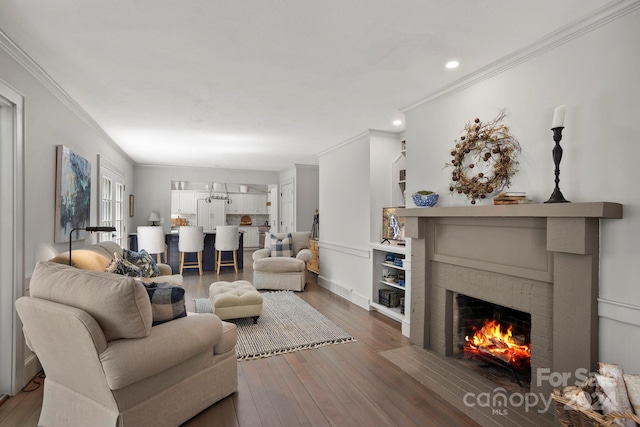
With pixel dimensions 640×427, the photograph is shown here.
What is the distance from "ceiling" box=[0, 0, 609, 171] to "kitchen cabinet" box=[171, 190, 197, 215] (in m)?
7.04

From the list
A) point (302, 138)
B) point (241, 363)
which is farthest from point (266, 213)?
point (241, 363)

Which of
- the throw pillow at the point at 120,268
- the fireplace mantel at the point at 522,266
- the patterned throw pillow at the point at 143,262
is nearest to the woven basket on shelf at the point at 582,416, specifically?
the fireplace mantel at the point at 522,266

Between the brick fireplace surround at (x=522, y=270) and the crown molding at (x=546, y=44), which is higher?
the crown molding at (x=546, y=44)

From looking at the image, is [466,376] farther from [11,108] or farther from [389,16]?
[11,108]

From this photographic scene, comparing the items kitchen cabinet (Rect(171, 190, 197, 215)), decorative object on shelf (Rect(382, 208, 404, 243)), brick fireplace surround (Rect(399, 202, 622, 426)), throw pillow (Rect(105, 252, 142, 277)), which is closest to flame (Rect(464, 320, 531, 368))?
brick fireplace surround (Rect(399, 202, 622, 426))

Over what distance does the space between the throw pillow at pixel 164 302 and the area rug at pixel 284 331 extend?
3.86 feet

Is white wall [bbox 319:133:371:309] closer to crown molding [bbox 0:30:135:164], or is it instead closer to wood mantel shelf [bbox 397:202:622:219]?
wood mantel shelf [bbox 397:202:622:219]

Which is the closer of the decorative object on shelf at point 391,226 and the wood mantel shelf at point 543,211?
the wood mantel shelf at point 543,211

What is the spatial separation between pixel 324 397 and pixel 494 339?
1.59 m

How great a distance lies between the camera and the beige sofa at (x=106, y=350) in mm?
1726

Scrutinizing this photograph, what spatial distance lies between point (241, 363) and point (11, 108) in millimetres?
2651

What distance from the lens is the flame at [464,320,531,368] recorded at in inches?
109

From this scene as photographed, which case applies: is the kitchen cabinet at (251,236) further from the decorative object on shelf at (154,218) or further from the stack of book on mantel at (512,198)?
the stack of book on mantel at (512,198)

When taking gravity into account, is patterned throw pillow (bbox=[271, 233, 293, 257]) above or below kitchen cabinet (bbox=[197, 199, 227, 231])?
below
